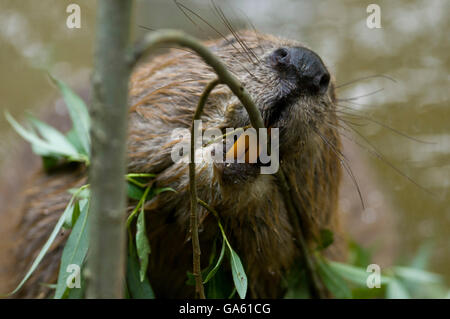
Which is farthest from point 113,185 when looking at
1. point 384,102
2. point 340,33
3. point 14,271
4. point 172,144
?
point 340,33

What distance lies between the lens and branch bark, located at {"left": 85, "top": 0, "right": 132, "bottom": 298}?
1031 millimetres

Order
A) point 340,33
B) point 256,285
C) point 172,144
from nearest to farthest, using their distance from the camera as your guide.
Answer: point 172,144, point 256,285, point 340,33

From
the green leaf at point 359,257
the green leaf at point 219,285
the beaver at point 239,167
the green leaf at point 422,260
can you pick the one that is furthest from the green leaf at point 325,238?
the green leaf at point 422,260

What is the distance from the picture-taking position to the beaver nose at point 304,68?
6.20 feet

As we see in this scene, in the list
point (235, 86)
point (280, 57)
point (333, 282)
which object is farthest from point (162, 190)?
point (333, 282)

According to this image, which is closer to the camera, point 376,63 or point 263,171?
point 263,171

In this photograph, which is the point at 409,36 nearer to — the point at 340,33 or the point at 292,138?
the point at 340,33

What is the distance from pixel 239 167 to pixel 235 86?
51 cm

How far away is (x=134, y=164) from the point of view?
222cm

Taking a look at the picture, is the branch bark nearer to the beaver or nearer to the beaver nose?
the beaver

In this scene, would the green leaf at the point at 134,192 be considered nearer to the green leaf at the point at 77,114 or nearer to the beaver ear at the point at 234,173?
the beaver ear at the point at 234,173

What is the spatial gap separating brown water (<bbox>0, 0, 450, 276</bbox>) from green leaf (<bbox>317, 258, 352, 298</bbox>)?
5.97 ft

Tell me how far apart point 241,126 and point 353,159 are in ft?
11.5

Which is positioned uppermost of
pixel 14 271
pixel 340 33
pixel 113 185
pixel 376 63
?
pixel 340 33
